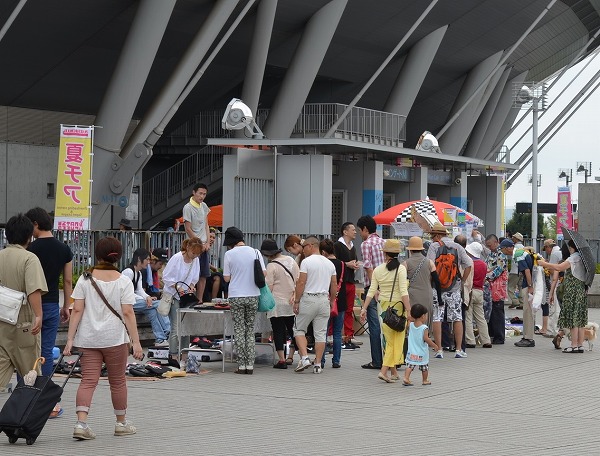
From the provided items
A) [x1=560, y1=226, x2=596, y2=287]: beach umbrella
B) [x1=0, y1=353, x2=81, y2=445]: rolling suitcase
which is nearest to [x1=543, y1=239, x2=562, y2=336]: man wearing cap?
[x1=560, y1=226, x2=596, y2=287]: beach umbrella

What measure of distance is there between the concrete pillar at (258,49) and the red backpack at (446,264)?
18966mm

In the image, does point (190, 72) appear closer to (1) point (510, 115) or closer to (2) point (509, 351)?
(2) point (509, 351)

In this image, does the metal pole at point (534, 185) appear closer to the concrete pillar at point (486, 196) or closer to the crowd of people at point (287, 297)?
the concrete pillar at point (486, 196)

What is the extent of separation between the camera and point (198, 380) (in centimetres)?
1441

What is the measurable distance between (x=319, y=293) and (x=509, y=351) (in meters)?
4.79

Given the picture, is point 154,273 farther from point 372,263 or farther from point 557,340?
point 557,340

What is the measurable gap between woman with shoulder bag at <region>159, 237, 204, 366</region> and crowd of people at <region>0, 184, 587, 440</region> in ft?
0.06

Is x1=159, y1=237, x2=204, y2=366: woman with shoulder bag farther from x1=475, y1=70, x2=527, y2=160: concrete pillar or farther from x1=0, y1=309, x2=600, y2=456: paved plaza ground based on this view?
x1=475, y1=70, x2=527, y2=160: concrete pillar

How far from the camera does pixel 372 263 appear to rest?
18.0 meters

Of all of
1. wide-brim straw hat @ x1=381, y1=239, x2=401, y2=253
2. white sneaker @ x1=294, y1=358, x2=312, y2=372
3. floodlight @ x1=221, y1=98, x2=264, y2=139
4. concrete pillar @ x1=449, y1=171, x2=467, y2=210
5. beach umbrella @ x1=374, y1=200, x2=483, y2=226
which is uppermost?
floodlight @ x1=221, y1=98, x2=264, y2=139

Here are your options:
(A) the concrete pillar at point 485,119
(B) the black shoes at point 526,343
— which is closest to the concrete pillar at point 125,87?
(B) the black shoes at point 526,343

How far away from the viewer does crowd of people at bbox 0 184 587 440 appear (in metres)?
10.1

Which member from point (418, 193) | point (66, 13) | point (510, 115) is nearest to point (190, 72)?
point (66, 13)

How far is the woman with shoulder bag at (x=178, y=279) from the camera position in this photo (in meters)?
15.9
